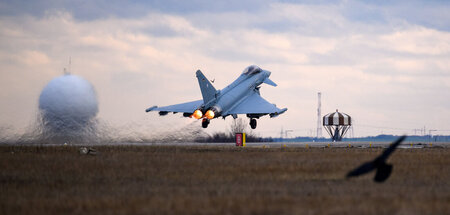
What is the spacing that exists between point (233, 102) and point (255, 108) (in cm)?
279

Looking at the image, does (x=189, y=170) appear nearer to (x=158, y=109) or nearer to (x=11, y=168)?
(x=11, y=168)

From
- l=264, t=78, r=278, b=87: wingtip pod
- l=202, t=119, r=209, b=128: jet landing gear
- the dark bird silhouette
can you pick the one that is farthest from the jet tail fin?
the dark bird silhouette

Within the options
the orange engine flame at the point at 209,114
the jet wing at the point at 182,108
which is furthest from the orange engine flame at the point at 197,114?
the jet wing at the point at 182,108

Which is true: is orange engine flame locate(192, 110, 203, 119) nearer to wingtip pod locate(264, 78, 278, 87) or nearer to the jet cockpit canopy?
the jet cockpit canopy

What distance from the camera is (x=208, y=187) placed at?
23.1 meters

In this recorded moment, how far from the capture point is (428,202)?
18094 mm

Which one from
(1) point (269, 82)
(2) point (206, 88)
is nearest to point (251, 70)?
(1) point (269, 82)

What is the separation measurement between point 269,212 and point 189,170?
46.6 feet

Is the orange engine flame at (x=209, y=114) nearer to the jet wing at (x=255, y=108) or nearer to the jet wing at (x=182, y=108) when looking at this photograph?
the jet wing at (x=182, y=108)

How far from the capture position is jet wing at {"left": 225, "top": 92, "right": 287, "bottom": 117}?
6675 cm

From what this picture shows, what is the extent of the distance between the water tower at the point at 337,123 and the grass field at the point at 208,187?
78.6 meters

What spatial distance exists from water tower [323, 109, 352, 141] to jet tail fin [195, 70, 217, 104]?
57.1 metres

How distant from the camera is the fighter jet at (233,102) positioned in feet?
206

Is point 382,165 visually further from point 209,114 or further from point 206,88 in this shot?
point 209,114
